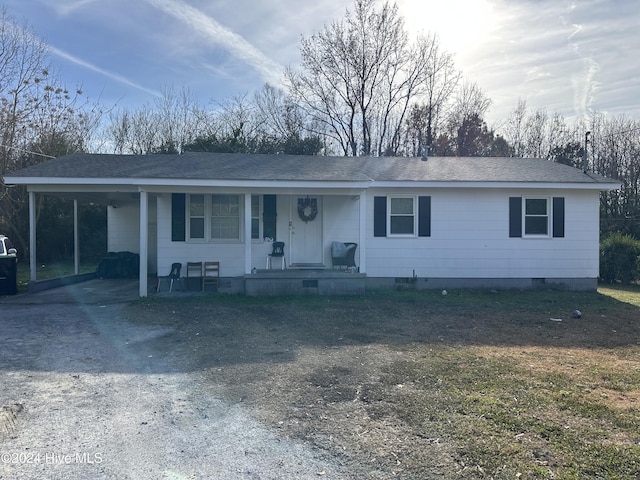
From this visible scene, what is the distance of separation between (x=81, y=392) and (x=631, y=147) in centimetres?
2741

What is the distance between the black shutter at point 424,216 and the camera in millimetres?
11781

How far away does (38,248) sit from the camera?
1958 centimetres

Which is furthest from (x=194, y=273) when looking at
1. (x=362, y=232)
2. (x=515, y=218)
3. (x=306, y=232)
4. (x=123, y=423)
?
(x=515, y=218)

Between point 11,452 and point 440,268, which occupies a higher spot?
point 440,268

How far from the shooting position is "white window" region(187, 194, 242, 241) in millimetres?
11586

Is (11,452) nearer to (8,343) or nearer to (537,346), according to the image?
(8,343)

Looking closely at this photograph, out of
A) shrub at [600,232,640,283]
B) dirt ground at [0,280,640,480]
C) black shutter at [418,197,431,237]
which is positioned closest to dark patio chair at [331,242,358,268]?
black shutter at [418,197,431,237]

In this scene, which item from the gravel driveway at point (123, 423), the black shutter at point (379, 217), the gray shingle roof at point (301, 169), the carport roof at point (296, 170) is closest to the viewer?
the gravel driveway at point (123, 423)

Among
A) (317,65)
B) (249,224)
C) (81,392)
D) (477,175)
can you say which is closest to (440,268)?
(477,175)

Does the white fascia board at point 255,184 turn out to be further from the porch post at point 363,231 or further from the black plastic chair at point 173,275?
the black plastic chair at point 173,275

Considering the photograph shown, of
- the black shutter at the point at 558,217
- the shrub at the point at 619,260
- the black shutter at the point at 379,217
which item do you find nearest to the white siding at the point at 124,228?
the black shutter at the point at 379,217

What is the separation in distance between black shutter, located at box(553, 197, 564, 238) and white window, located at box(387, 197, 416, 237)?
3.78m

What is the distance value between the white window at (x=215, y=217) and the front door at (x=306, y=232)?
148 cm

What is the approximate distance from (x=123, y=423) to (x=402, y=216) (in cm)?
926
